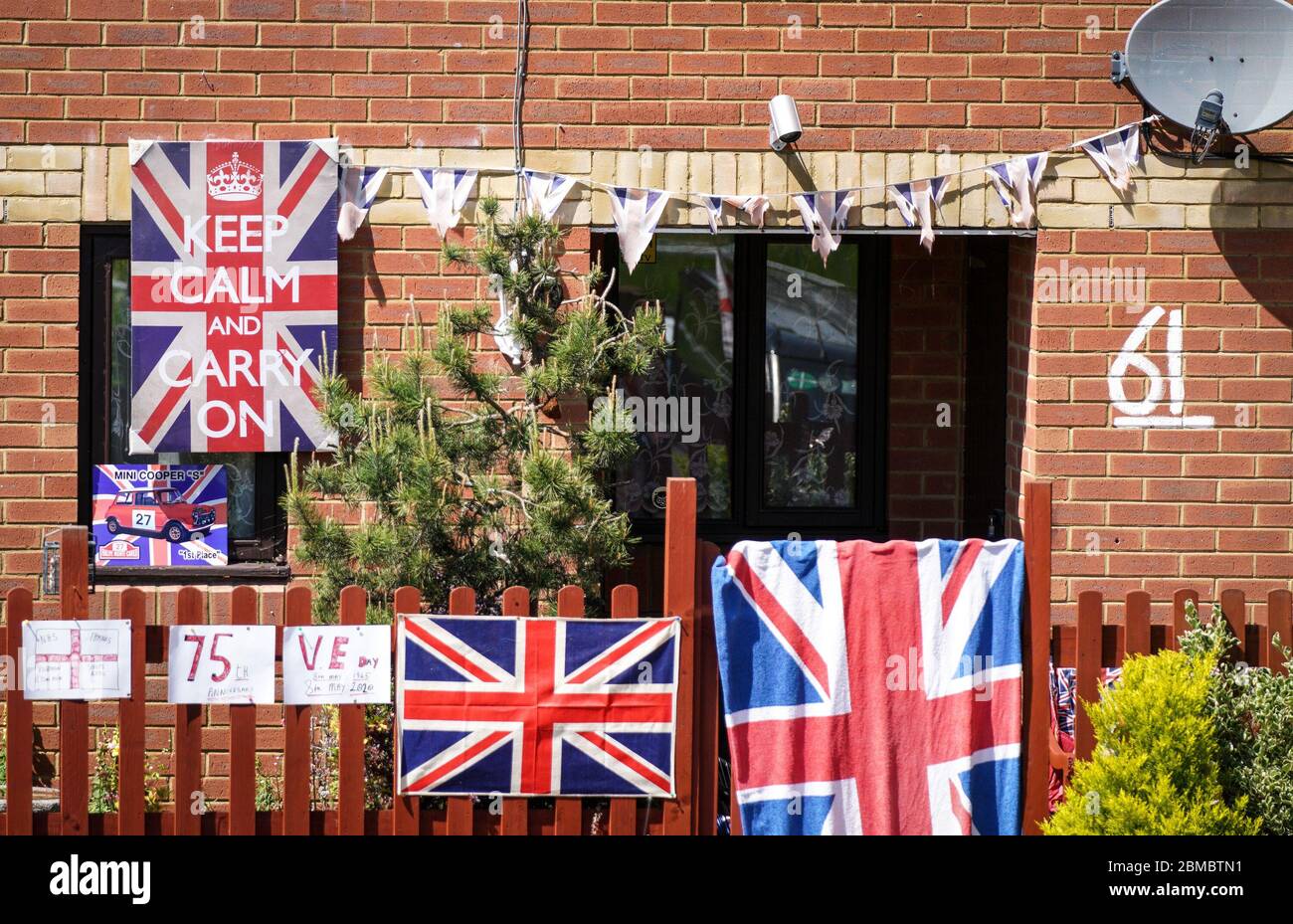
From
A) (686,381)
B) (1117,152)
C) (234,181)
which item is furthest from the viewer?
(686,381)

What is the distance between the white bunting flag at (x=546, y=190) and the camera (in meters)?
6.52

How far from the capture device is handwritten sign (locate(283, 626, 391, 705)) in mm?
5066

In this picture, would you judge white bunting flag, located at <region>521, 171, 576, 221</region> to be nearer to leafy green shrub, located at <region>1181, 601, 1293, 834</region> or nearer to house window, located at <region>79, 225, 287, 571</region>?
house window, located at <region>79, 225, 287, 571</region>

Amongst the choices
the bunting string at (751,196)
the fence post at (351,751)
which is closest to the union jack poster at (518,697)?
the fence post at (351,751)

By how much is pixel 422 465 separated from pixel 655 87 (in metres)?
2.23

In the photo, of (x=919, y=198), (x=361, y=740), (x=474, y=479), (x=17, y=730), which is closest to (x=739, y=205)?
(x=919, y=198)

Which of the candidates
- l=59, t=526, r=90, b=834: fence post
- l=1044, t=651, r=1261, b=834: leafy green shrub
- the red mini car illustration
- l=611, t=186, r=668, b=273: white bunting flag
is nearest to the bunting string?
l=611, t=186, r=668, b=273: white bunting flag

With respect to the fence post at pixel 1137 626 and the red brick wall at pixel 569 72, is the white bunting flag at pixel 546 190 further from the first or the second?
the fence post at pixel 1137 626

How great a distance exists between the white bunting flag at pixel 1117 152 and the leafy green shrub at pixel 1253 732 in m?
2.20

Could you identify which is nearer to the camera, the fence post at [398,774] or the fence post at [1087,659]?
the fence post at [398,774]

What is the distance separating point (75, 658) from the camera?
201 inches

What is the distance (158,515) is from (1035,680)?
3842 millimetres

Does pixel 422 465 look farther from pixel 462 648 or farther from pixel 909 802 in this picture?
pixel 909 802

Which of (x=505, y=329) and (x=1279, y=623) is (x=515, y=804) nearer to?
(x=505, y=329)
